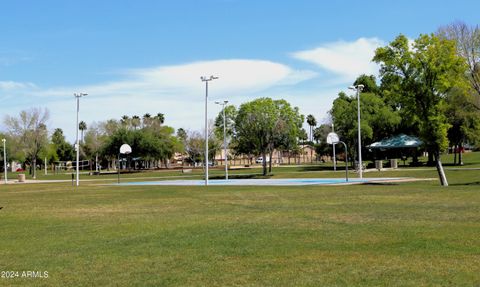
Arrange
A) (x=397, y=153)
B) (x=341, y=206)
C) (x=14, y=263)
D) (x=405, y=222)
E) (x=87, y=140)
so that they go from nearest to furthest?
(x=14, y=263) < (x=405, y=222) < (x=341, y=206) < (x=397, y=153) < (x=87, y=140)

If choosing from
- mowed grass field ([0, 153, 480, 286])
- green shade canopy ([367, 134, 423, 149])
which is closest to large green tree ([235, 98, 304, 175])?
green shade canopy ([367, 134, 423, 149])

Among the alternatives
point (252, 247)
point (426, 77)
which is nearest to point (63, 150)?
point (426, 77)

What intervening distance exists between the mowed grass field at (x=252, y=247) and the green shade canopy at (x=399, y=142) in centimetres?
5107

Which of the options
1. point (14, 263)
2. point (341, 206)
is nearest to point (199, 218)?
point (341, 206)

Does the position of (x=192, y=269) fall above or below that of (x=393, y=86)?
below

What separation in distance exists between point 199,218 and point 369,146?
186 feet

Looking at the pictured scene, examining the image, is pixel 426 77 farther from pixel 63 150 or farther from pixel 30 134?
pixel 63 150

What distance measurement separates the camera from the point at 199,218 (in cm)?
1650


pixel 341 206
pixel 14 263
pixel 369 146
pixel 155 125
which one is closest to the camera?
pixel 14 263

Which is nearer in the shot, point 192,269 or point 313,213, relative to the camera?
point 192,269

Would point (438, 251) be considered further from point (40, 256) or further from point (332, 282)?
point (40, 256)

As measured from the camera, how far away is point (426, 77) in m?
33.3

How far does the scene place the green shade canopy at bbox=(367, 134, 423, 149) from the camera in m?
67.9

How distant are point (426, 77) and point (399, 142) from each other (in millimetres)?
36990
